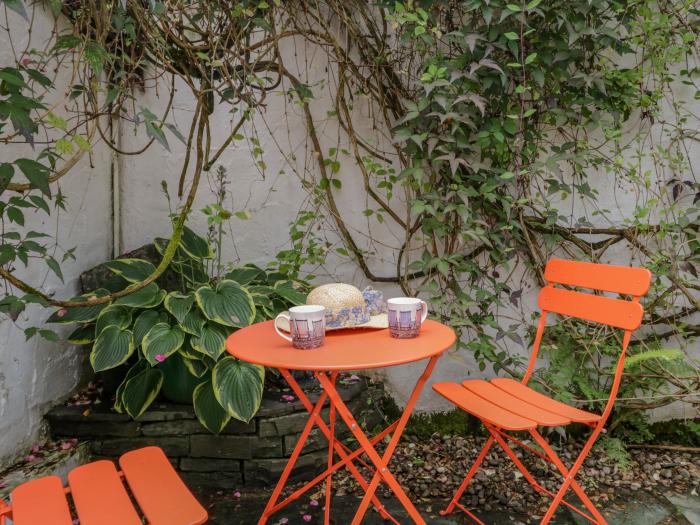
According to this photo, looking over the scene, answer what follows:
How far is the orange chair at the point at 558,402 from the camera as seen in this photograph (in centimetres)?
199

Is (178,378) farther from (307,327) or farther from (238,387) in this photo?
(307,327)

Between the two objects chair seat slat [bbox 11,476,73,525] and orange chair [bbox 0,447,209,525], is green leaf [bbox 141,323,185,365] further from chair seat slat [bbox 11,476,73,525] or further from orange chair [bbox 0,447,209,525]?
chair seat slat [bbox 11,476,73,525]

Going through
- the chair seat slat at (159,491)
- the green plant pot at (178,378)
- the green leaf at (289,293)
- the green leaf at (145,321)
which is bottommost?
the green plant pot at (178,378)

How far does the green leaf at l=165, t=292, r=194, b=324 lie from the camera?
245cm

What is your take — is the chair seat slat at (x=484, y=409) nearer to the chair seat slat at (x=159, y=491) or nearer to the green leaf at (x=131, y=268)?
the chair seat slat at (x=159, y=491)

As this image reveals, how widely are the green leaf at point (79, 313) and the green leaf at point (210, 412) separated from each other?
0.65 metres

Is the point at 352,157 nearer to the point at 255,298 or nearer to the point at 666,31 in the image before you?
the point at 255,298

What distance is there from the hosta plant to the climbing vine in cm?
39

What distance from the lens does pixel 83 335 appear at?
262cm

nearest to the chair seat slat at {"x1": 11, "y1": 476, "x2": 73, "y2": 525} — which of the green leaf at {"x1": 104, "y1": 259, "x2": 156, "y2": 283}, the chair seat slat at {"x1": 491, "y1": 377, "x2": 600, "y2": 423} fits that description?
the green leaf at {"x1": 104, "y1": 259, "x2": 156, "y2": 283}

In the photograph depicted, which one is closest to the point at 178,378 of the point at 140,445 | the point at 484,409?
the point at 140,445

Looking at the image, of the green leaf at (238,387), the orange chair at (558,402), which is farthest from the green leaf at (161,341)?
the orange chair at (558,402)

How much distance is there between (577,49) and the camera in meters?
2.72

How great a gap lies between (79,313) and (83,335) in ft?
0.38
